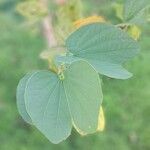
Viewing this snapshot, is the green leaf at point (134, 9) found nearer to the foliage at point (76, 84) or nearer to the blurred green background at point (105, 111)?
the foliage at point (76, 84)

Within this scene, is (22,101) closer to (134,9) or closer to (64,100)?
(64,100)

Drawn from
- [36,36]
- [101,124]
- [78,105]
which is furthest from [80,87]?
[36,36]

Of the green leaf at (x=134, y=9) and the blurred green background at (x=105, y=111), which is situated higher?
the green leaf at (x=134, y=9)

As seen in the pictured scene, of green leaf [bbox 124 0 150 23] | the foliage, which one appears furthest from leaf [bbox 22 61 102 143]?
green leaf [bbox 124 0 150 23]

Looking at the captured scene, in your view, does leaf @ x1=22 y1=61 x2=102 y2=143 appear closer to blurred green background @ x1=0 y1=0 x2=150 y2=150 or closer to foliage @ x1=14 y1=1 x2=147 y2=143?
foliage @ x1=14 y1=1 x2=147 y2=143

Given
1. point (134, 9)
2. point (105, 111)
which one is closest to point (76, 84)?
point (134, 9)

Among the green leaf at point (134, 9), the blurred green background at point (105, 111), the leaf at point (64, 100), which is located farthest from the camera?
the blurred green background at point (105, 111)

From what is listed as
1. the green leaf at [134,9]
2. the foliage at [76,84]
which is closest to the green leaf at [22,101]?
the foliage at [76,84]
